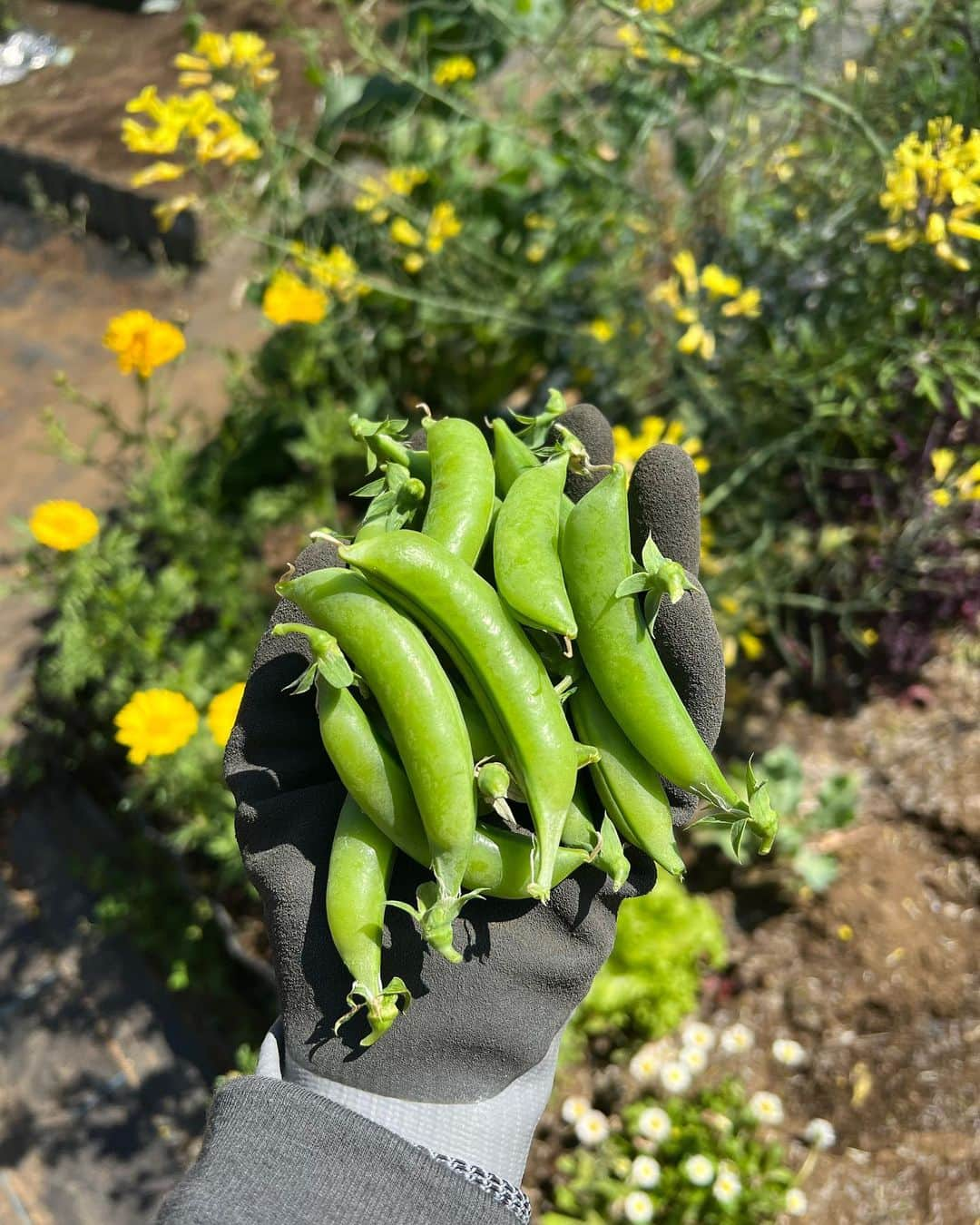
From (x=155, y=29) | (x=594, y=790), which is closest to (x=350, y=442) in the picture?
(x=594, y=790)

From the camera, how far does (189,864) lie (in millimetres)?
3623

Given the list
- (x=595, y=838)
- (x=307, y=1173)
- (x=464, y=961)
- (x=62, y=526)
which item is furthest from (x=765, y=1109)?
(x=62, y=526)

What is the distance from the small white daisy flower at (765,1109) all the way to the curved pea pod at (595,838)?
59.4 inches

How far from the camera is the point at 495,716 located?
1919 millimetres

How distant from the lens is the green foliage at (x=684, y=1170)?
9.37 feet

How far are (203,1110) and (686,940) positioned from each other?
175cm

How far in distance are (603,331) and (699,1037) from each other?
254 cm

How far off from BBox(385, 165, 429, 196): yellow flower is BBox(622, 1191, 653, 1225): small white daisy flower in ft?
11.5

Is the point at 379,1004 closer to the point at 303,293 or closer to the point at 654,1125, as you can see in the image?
the point at 654,1125

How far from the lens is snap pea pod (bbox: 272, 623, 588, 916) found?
6.06 ft

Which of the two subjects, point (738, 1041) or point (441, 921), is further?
point (738, 1041)

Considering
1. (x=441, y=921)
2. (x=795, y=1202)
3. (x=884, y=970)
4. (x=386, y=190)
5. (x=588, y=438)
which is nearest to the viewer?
(x=441, y=921)

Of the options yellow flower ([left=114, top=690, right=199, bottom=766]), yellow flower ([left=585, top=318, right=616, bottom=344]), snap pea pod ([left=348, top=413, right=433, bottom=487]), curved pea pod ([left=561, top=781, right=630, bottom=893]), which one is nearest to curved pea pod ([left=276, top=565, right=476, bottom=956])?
curved pea pod ([left=561, top=781, right=630, bottom=893])

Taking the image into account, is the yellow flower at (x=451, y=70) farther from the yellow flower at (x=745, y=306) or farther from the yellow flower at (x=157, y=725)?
the yellow flower at (x=157, y=725)
